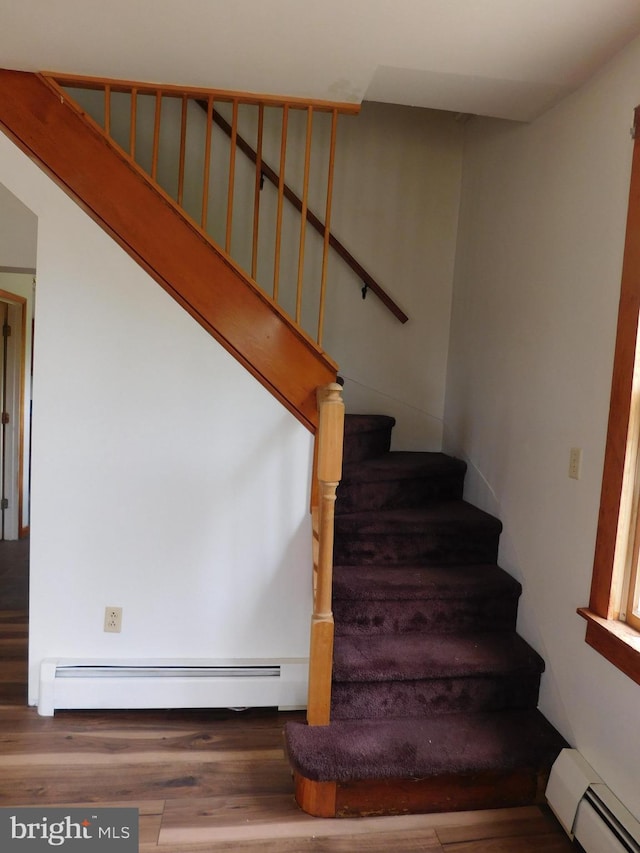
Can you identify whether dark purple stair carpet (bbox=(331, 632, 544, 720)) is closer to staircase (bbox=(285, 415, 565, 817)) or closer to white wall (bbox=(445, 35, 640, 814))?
staircase (bbox=(285, 415, 565, 817))

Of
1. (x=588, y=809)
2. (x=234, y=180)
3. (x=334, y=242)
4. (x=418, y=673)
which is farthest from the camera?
(x=334, y=242)

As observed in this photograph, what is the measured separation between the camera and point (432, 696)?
2090 mm

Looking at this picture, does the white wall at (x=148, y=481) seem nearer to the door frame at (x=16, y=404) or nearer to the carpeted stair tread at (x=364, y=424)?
the carpeted stair tread at (x=364, y=424)

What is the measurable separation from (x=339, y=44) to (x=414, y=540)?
1.91 meters

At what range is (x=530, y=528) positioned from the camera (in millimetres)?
2279

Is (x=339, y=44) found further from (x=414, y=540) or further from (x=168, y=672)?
(x=168, y=672)

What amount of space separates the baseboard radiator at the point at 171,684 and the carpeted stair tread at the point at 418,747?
364mm

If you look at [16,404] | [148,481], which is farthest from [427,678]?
[16,404]

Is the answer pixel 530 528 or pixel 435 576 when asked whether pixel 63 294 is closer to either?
pixel 435 576

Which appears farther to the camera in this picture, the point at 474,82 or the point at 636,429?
the point at 474,82

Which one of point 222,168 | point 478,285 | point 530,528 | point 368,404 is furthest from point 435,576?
point 222,168

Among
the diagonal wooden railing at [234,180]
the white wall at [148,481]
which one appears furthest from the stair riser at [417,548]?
the diagonal wooden railing at [234,180]

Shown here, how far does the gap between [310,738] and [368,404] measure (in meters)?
1.92

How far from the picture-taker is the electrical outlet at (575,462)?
1.96 meters
